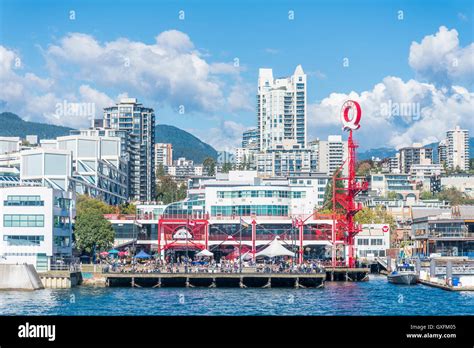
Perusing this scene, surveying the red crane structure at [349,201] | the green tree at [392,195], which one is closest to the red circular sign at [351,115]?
the red crane structure at [349,201]

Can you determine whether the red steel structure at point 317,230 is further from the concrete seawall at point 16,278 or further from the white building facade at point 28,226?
the concrete seawall at point 16,278

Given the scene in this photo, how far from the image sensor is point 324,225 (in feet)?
324

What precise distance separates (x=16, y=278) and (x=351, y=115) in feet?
136

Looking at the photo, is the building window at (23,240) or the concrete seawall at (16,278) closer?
the concrete seawall at (16,278)

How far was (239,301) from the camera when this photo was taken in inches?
2280

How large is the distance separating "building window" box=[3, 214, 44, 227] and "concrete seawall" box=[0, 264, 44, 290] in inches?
324

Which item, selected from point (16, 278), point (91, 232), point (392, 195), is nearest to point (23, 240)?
point (16, 278)

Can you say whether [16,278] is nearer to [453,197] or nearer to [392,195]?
[392,195]

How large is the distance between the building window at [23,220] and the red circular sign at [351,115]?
3397 centimetres

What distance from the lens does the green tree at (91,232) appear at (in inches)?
3504

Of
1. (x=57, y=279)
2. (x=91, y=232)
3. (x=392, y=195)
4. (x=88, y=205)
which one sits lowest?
(x=57, y=279)
